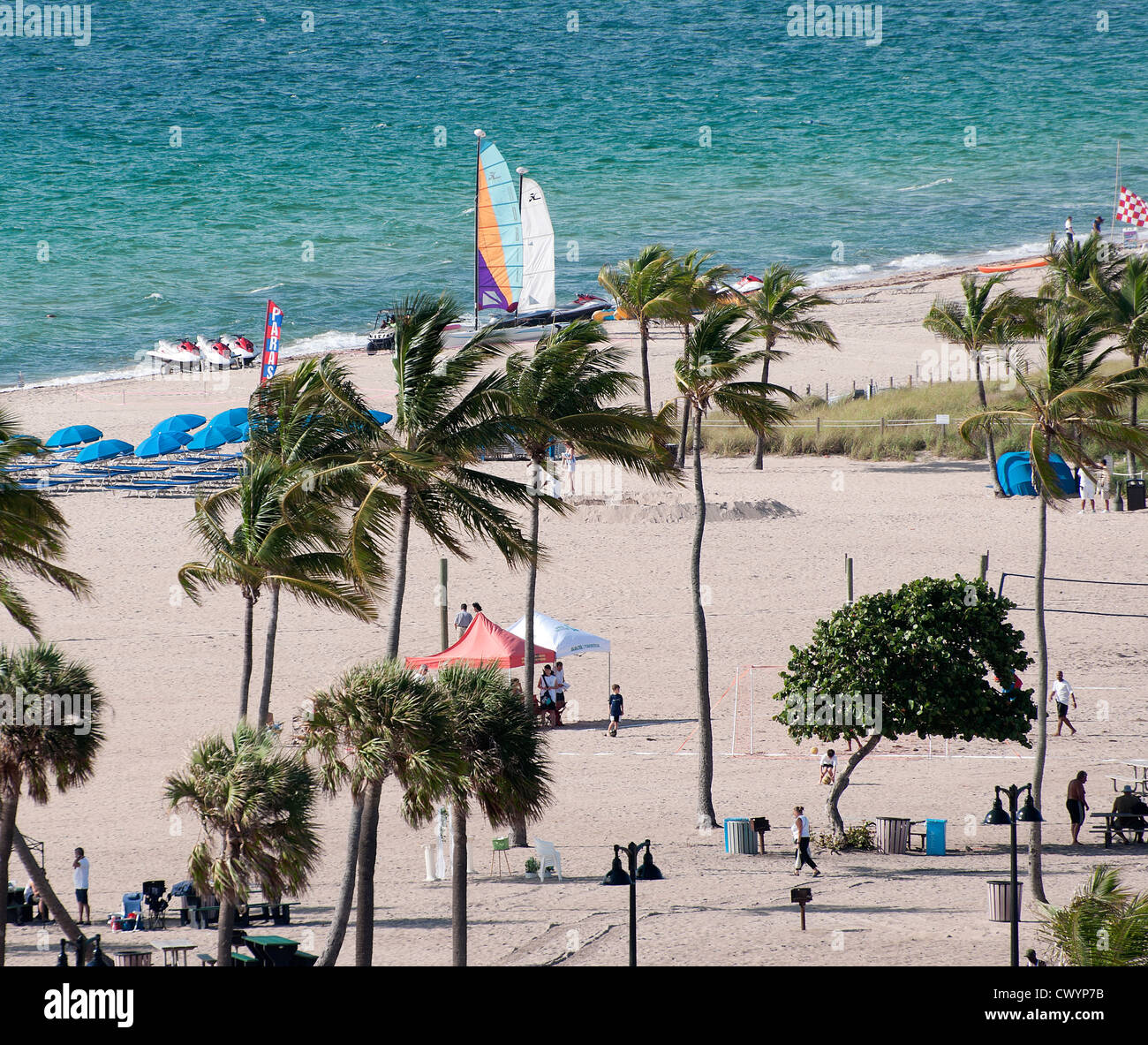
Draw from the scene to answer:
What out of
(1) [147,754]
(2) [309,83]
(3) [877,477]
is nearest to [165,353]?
(3) [877,477]

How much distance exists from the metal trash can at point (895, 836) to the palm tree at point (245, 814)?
813cm

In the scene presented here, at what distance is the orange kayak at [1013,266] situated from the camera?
60.6 meters

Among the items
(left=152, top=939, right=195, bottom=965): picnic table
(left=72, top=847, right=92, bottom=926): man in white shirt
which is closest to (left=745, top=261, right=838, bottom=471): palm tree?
(left=72, top=847, right=92, bottom=926): man in white shirt

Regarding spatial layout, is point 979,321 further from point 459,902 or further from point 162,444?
point 459,902

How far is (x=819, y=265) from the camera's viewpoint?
73.8 metres

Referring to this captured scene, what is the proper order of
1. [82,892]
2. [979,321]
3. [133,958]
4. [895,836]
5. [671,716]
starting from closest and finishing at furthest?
[133,958]
[82,892]
[895,836]
[671,716]
[979,321]

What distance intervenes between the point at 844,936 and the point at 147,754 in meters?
10.8

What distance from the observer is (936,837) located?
16.6 meters

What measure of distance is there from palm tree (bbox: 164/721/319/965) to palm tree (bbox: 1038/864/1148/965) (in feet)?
18.6

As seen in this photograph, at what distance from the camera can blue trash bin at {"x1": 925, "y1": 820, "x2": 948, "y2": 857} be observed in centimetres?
1658

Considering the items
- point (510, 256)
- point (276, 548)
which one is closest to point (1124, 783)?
point (276, 548)

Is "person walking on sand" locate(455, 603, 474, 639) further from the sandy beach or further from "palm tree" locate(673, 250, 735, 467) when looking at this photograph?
"palm tree" locate(673, 250, 735, 467)

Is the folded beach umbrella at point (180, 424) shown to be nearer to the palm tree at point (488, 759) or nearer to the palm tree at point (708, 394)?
the palm tree at point (708, 394)

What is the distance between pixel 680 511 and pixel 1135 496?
10756 millimetres
